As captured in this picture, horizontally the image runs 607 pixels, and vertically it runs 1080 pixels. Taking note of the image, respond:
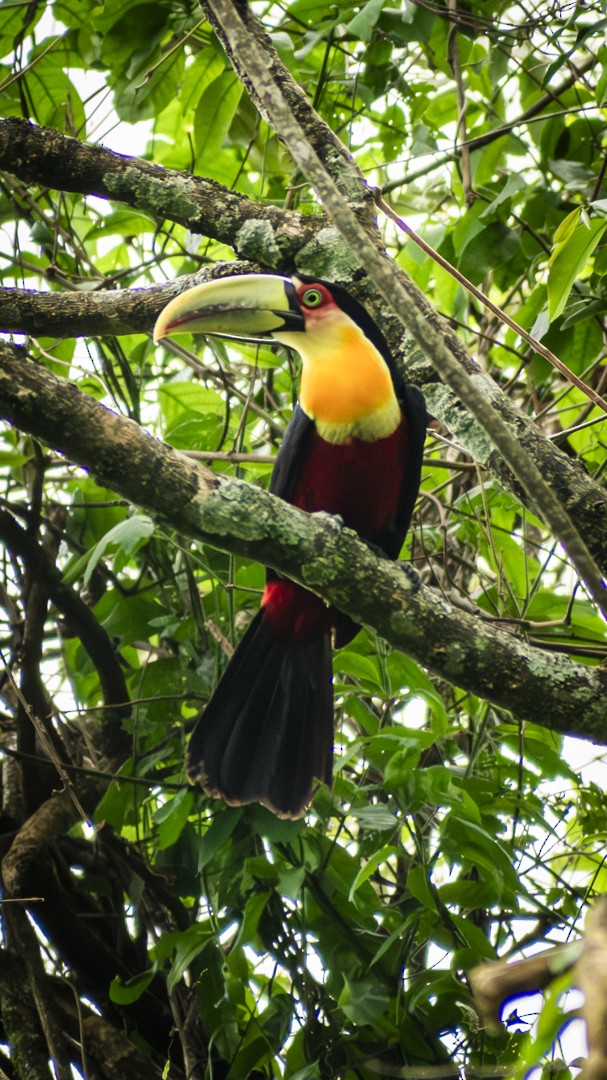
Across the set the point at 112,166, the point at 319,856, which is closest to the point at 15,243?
the point at 112,166

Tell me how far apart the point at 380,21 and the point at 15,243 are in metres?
1.15

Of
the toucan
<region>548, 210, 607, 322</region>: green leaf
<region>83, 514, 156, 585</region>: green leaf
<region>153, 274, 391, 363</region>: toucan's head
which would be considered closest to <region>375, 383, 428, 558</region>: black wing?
the toucan

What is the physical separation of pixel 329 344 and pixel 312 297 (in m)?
0.13

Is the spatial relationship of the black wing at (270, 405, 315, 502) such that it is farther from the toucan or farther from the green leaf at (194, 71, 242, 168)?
the green leaf at (194, 71, 242, 168)

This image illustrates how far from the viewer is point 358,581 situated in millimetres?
1730

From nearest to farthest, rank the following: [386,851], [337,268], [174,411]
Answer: [386,851] < [337,268] < [174,411]

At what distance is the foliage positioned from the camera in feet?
6.99

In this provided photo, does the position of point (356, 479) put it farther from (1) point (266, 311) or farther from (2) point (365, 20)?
(2) point (365, 20)

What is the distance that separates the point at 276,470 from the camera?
8.26 feet

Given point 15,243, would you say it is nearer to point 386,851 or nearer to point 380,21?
point 380,21

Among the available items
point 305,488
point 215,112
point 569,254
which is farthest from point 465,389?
point 215,112

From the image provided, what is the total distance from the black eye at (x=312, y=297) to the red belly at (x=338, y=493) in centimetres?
32

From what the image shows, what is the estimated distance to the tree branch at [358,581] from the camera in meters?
1.60

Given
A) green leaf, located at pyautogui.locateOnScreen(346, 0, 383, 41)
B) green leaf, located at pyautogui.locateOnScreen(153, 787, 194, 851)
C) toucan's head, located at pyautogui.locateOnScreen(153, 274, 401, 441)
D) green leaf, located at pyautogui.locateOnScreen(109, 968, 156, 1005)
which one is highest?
green leaf, located at pyautogui.locateOnScreen(346, 0, 383, 41)
